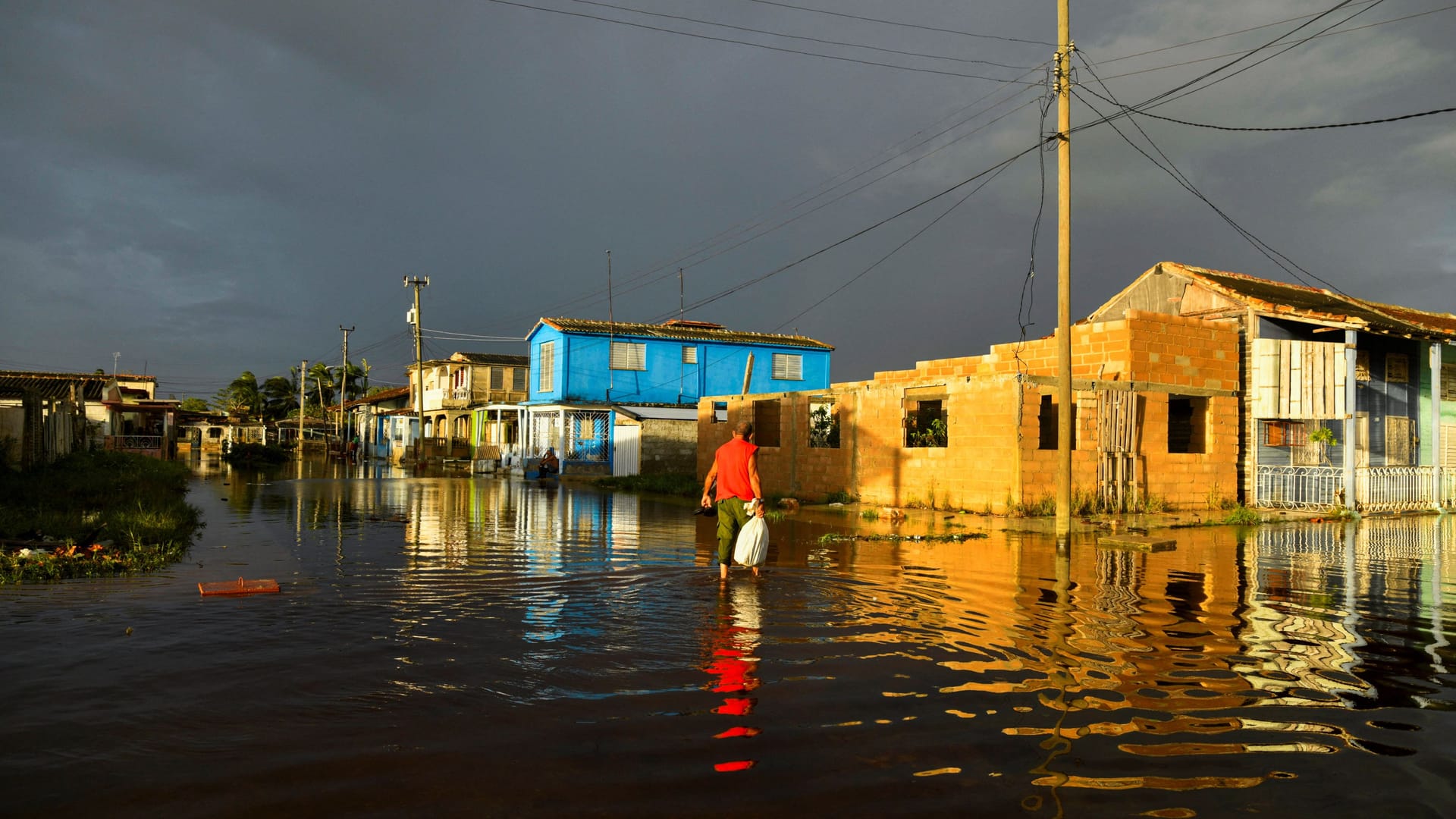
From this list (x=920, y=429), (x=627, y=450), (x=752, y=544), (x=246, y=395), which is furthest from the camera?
(x=246, y=395)

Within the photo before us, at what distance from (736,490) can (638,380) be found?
34497 millimetres

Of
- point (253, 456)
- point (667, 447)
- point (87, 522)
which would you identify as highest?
point (667, 447)

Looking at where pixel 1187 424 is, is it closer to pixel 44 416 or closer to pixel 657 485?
pixel 657 485

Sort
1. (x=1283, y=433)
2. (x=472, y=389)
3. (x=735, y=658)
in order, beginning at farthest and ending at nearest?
(x=472, y=389) → (x=1283, y=433) → (x=735, y=658)

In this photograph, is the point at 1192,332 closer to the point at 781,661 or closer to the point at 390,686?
the point at 781,661

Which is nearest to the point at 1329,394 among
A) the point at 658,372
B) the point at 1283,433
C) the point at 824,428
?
the point at 1283,433

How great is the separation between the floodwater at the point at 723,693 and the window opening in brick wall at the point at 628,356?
3264 cm

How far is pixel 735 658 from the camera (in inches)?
261

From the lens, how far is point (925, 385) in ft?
65.7

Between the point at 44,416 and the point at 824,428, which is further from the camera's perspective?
the point at 44,416

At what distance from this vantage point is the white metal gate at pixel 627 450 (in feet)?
124

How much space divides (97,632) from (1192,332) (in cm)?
2068

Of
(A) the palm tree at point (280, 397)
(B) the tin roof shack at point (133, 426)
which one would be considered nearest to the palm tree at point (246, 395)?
(A) the palm tree at point (280, 397)

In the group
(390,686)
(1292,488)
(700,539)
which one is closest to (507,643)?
(390,686)
